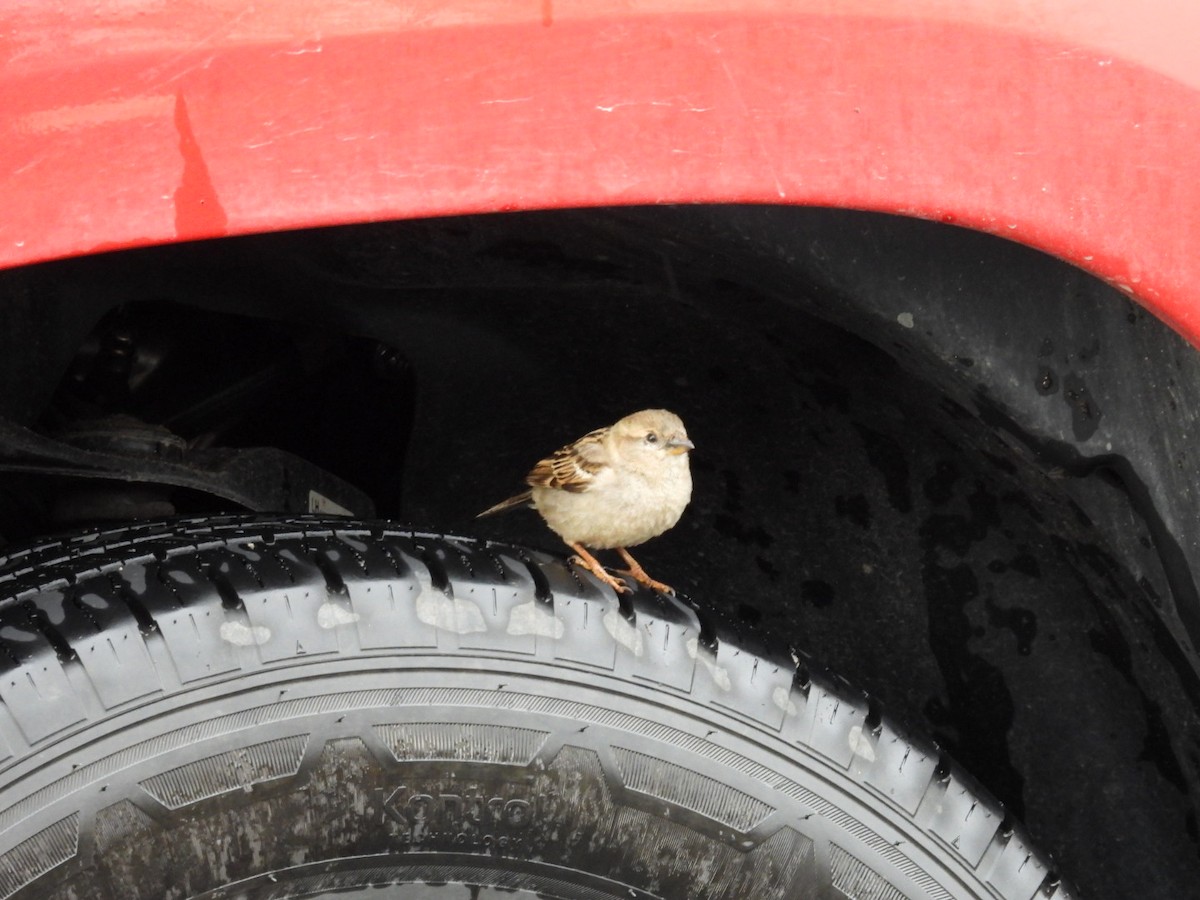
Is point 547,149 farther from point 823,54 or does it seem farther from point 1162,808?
point 1162,808

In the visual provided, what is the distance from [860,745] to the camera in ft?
6.51

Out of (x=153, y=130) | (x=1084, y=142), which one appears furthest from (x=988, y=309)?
(x=153, y=130)

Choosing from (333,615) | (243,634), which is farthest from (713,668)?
(243,634)

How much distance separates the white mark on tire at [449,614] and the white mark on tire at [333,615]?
94 millimetres

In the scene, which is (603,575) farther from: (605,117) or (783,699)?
(605,117)

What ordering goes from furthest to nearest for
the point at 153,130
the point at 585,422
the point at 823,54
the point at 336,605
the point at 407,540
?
the point at 585,422 → the point at 407,540 → the point at 336,605 → the point at 823,54 → the point at 153,130

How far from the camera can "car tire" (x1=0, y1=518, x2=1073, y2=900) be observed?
167 cm

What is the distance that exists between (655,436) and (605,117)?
3.48ft

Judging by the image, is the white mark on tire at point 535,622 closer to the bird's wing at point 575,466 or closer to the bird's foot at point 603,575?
the bird's foot at point 603,575

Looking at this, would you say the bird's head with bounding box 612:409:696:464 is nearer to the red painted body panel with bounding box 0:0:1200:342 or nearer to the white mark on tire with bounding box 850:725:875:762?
the white mark on tire with bounding box 850:725:875:762

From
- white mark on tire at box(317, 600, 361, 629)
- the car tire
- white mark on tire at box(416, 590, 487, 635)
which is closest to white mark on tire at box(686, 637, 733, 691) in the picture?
the car tire

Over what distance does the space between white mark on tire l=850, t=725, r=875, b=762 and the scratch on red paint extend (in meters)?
1.20

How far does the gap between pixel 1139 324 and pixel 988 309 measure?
9.1 inches

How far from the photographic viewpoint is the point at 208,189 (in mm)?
1543
